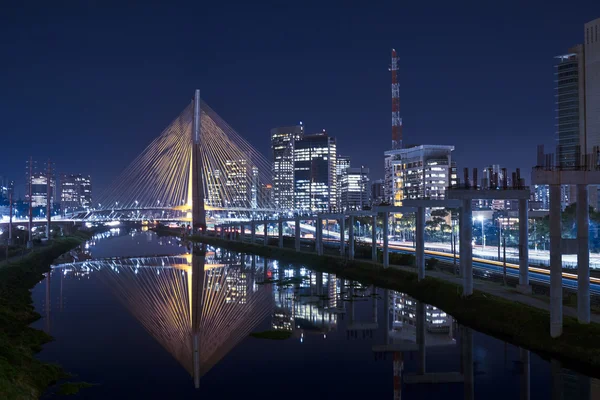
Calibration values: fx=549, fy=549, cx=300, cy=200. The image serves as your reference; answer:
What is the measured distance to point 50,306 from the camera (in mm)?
29094

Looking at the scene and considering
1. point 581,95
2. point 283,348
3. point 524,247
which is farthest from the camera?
point 581,95

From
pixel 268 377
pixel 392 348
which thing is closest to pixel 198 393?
pixel 268 377

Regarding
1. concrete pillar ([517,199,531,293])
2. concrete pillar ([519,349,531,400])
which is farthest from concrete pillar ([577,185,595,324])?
concrete pillar ([517,199,531,293])

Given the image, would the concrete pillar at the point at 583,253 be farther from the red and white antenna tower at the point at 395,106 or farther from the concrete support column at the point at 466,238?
the red and white antenna tower at the point at 395,106

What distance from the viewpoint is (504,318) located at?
1950 centimetres

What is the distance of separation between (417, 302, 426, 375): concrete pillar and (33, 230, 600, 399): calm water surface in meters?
0.04

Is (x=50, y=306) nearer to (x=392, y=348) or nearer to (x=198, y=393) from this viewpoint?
(x=198, y=393)

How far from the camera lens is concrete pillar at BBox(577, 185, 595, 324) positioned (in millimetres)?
15602

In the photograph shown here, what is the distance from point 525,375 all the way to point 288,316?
41.5ft

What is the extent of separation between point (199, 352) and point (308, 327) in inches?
212

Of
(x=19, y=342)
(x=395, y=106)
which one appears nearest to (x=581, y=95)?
(x=395, y=106)

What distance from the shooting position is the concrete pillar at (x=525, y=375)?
14.8 metres

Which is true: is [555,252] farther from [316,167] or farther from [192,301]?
[316,167]

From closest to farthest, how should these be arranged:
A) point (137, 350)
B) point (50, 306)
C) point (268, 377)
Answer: point (268, 377) < point (137, 350) < point (50, 306)
